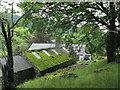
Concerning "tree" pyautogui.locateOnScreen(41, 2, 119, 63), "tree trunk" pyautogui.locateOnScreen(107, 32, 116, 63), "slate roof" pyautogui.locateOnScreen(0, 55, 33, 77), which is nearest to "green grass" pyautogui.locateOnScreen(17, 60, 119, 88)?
"tree trunk" pyautogui.locateOnScreen(107, 32, 116, 63)

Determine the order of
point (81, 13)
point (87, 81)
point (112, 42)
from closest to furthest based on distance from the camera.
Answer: point (87, 81) < point (112, 42) < point (81, 13)

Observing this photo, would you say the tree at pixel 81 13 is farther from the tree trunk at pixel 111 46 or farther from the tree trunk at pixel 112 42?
the tree trunk at pixel 111 46

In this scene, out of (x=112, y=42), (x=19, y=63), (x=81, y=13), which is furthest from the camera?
(x=81, y=13)

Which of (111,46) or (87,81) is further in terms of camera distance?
(111,46)

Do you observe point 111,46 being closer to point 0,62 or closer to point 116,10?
point 116,10

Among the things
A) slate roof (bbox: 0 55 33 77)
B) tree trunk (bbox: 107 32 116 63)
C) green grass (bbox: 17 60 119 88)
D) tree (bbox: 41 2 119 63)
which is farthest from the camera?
tree (bbox: 41 2 119 63)

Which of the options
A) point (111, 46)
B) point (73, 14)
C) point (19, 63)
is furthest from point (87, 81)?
point (73, 14)

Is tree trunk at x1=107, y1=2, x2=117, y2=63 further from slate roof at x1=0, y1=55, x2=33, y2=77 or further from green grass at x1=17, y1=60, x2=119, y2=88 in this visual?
slate roof at x1=0, y1=55, x2=33, y2=77

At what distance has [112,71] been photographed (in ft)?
4.31

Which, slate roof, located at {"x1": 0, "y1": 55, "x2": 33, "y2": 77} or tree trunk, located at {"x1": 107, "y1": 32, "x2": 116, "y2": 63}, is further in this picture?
slate roof, located at {"x1": 0, "y1": 55, "x2": 33, "y2": 77}

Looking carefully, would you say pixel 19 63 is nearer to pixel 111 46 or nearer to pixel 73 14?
pixel 73 14

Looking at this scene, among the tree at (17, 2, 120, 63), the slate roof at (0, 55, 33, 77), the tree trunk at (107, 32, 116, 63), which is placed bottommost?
the slate roof at (0, 55, 33, 77)

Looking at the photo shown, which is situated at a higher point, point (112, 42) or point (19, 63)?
point (112, 42)

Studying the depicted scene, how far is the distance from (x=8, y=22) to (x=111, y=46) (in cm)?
131
